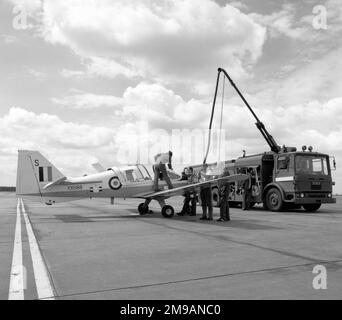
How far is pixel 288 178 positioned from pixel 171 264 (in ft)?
42.7

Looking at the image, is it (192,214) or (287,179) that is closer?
(192,214)

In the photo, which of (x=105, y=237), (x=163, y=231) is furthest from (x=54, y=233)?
(x=163, y=231)

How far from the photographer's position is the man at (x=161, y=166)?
1552 centimetres

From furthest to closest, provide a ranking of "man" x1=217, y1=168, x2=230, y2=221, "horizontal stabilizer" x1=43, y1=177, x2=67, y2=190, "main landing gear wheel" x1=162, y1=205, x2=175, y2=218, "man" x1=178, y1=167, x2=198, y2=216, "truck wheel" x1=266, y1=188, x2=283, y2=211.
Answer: "truck wheel" x1=266, y1=188, x2=283, y2=211, "man" x1=178, y1=167, x2=198, y2=216, "main landing gear wheel" x1=162, y1=205, x2=175, y2=218, "horizontal stabilizer" x1=43, y1=177, x2=67, y2=190, "man" x1=217, y1=168, x2=230, y2=221

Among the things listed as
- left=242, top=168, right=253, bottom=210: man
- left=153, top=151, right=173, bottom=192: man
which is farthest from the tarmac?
left=242, top=168, right=253, bottom=210: man

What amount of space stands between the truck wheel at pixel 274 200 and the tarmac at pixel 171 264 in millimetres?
7995

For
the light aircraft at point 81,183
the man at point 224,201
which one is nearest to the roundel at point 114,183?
the light aircraft at point 81,183

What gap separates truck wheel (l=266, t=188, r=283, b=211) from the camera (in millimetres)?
18359

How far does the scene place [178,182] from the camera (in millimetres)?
16266

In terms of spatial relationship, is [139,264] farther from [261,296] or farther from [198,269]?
[261,296]

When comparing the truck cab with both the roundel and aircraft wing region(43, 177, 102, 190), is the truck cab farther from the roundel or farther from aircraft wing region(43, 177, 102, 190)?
aircraft wing region(43, 177, 102, 190)

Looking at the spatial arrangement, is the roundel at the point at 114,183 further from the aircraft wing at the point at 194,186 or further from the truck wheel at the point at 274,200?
the truck wheel at the point at 274,200

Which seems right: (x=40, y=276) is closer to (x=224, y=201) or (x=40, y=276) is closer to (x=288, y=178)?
(x=224, y=201)
